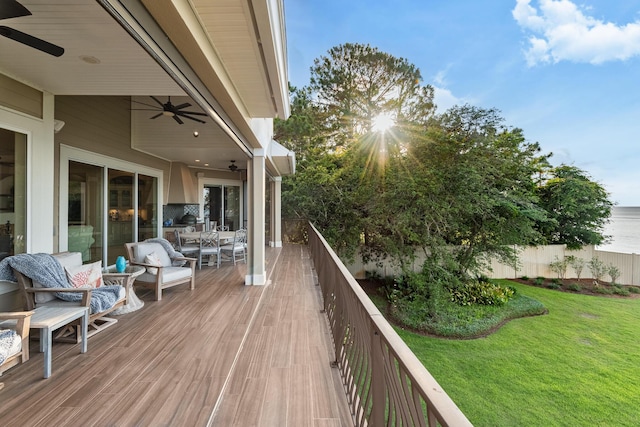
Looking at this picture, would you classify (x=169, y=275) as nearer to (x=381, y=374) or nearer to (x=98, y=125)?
(x=98, y=125)

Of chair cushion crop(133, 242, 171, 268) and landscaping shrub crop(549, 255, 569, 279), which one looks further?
landscaping shrub crop(549, 255, 569, 279)

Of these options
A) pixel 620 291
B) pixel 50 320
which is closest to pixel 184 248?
pixel 50 320

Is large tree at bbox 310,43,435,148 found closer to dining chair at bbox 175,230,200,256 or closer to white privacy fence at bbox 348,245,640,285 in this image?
white privacy fence at bbox 348,245,640,285

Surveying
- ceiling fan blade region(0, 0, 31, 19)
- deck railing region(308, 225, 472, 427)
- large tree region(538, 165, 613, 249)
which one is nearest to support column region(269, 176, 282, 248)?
deck railing region(308, 225, 472, 427)

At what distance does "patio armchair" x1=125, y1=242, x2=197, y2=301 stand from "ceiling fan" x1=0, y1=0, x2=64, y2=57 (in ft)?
10.1

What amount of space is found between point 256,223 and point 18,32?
358 cm

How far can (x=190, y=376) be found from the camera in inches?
91.6

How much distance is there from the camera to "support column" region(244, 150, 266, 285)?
5098mm

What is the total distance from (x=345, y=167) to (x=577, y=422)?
8243mm

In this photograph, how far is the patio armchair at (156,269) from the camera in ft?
14.4

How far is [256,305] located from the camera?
409 cm

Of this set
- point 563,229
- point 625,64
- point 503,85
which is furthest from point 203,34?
point 625,64

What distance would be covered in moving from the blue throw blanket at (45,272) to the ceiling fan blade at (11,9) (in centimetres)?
223

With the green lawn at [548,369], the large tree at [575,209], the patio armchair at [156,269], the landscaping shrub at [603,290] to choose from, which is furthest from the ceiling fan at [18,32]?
the landscaping shrub at [603,290]
